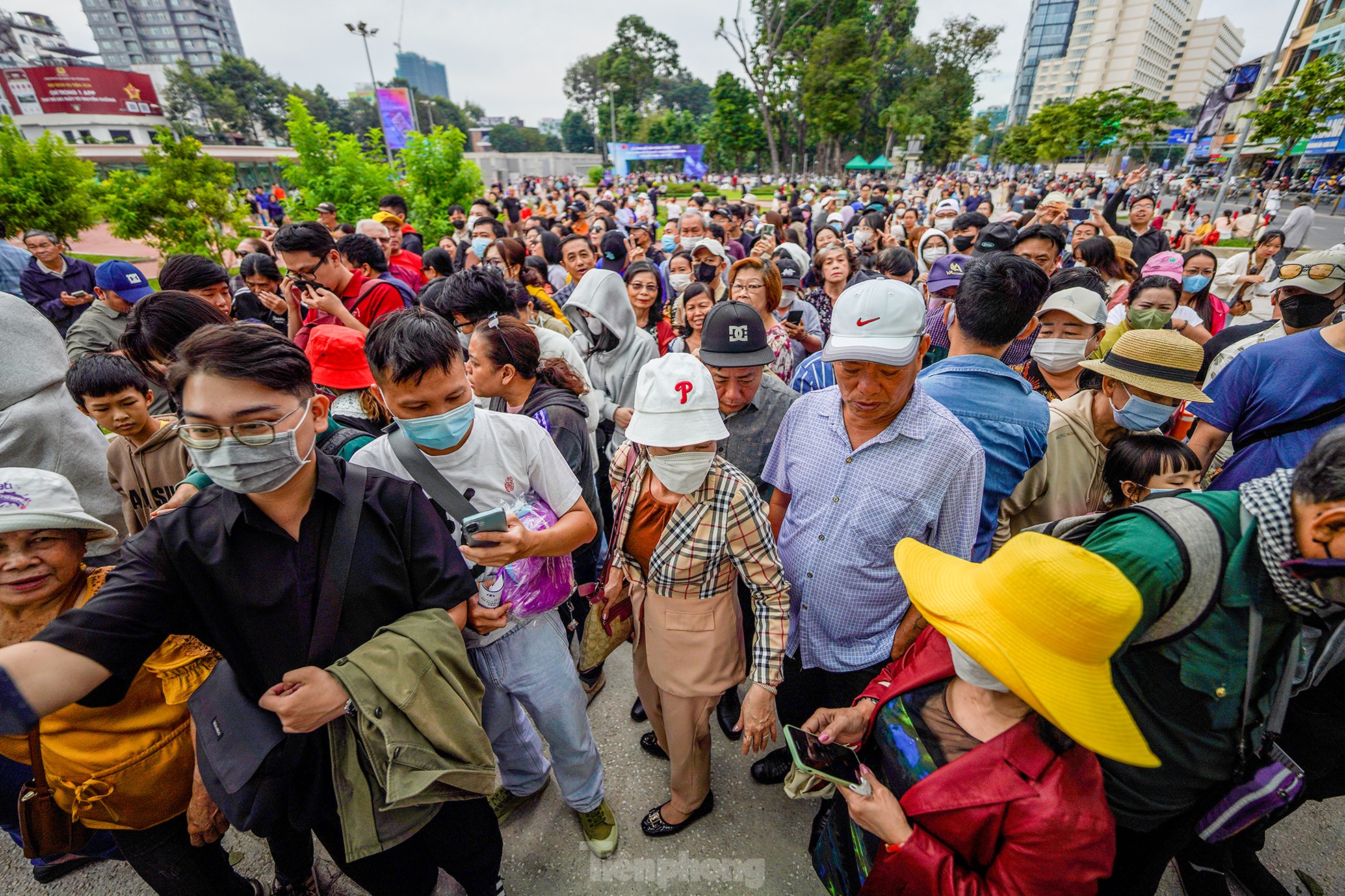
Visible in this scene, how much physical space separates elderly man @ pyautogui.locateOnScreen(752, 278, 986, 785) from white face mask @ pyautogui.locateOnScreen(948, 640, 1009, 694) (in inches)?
26.8

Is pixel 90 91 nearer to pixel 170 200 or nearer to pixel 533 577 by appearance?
pixel 170 200

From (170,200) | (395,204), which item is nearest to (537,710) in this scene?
(395,204)

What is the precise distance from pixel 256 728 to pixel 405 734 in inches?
16.8

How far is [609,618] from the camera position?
2.52m

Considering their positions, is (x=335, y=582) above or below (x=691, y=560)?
above

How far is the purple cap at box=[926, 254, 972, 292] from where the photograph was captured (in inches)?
171

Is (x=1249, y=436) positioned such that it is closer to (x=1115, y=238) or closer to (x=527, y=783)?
(x=527, y=783)

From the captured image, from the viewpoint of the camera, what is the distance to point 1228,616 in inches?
53.8

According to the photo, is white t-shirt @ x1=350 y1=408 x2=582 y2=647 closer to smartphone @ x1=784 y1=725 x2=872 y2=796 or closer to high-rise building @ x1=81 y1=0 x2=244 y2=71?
smartphone @ x1=784 y1=725 x2=872 y2=796

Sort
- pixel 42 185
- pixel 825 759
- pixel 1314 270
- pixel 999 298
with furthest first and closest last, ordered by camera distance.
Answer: pixel 42 185 < pixel 1314 270 < pixel 999 298 < pixel 825 759

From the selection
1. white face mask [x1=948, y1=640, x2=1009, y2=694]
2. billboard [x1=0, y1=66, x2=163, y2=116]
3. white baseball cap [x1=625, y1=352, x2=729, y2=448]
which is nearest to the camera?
white face mask [x1=948, y1=640, x2=1009, y2=694]

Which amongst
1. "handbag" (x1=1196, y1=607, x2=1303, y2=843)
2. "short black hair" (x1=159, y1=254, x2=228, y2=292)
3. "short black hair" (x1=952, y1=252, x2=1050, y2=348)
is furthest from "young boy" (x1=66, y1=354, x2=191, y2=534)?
"handbag" (x1=1196, y1=607, x2=1303, y2=843)

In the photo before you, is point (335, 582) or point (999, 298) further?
point (999, 298)

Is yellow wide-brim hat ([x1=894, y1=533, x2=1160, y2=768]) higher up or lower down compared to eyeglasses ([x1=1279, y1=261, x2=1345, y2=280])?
lower down
